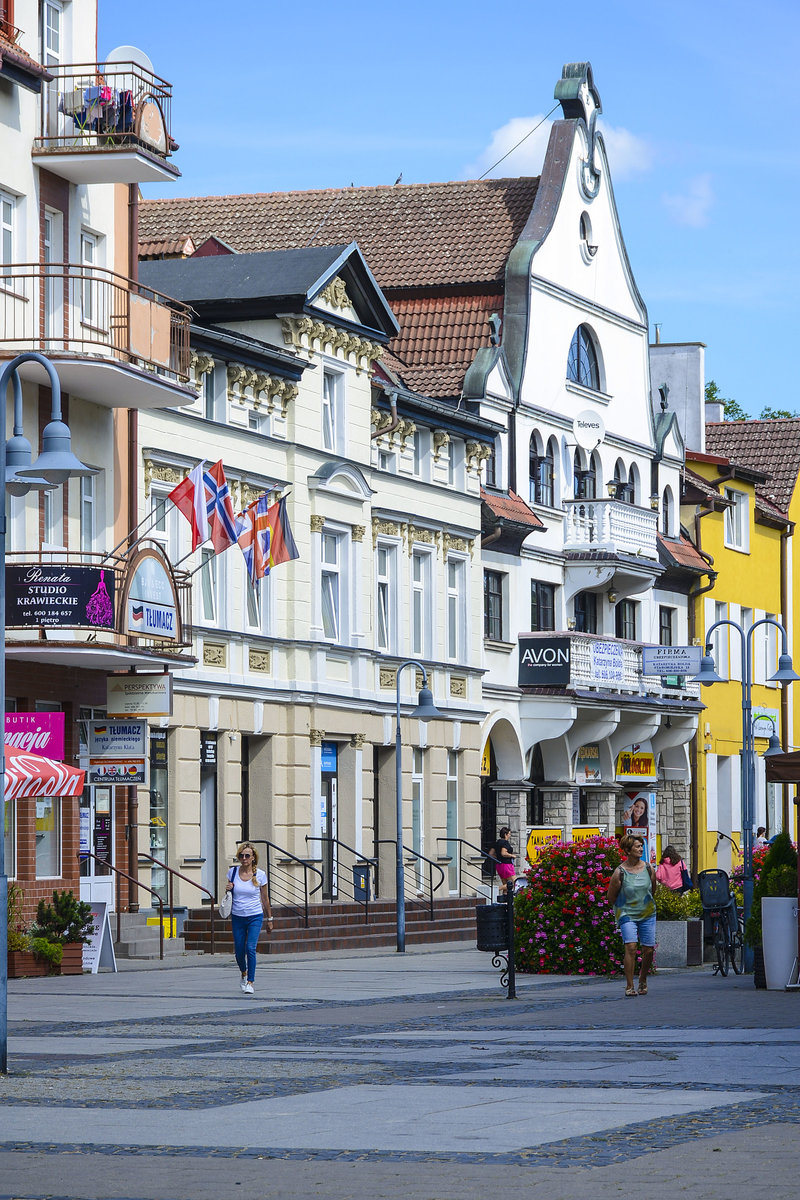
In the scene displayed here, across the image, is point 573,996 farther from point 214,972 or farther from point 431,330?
point 431,330

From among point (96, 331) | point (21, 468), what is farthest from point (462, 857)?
point (21, 468)

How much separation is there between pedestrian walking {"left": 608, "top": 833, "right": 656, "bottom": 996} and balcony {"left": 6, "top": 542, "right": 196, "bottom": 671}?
725cm

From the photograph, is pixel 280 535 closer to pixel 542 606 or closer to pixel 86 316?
pixel 86 316

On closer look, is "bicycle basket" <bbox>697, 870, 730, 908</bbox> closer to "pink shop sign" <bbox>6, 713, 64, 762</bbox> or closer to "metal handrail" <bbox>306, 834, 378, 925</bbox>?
"metal handrail" <bbox>306, 834, 378, 925</bbox>

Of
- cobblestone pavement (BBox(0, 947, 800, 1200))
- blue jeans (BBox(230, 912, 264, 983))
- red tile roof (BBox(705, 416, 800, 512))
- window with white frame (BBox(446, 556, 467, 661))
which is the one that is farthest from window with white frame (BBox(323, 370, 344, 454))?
red tile roof (BBox(705, 416, 800, 512))

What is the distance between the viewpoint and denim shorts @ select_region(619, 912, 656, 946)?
23.6m

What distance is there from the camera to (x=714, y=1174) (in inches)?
417

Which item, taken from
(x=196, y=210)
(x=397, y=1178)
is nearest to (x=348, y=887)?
(x=196, y=210)

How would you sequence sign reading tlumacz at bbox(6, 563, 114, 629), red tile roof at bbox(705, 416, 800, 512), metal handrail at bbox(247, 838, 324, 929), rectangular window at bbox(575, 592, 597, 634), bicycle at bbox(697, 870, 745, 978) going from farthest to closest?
1. red tile roof at bbox(705, 416, 800, 512)
2. rectangular window at bbox(575, 592, 597, 634)
3. metal handrail at bbox(247, 838, 324, 929)
4. bicycle at bbox(697, 870, 745, 978)
5. sign reading tlumacz at bbox(6, 563, 114, 629)

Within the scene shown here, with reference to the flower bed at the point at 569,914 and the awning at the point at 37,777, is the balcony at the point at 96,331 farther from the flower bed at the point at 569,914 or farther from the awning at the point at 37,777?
the flower bed at the point at 569,914

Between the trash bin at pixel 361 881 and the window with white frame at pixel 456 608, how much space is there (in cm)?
582

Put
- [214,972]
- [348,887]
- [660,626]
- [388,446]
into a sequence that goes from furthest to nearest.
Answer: [660,626]
[388,446]
[348,887]
[214,972]

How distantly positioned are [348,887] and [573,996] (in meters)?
14.2

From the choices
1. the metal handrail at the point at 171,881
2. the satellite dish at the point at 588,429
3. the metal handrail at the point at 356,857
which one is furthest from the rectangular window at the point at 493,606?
the metal handrail at the point at 171,881
